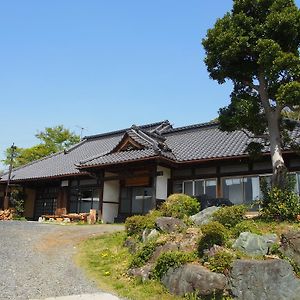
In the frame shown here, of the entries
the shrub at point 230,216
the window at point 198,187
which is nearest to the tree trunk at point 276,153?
the shrub at point 230,216

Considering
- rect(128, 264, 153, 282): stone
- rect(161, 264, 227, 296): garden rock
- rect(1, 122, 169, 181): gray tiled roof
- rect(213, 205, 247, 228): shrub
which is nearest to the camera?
rect(161, 264, 227, 296): garden rock

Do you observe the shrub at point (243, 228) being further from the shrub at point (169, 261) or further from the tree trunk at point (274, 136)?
the tree trunk at point (274, 136)

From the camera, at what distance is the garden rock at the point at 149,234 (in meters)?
12.9

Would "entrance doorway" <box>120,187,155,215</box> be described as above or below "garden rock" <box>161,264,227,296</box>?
above

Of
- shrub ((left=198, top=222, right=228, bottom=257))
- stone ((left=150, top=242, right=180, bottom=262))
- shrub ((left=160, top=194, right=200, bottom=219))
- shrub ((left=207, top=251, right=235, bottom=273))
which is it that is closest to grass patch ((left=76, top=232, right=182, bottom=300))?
stone ((left=150, top=242, right=180, bottom=262))

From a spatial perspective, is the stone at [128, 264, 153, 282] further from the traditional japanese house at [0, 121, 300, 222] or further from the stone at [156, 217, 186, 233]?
the traditional japanese house at [0, 121, 300, 222]

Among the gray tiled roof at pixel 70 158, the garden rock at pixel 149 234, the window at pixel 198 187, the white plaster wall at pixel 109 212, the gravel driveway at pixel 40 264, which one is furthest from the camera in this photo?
the gray tiled roof at pixel 70 158

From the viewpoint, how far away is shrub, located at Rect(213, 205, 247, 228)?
12453mm

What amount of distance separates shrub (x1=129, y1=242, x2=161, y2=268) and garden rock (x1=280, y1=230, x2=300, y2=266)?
3753 mm

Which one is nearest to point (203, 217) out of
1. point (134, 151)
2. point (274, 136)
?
point (274, 136)

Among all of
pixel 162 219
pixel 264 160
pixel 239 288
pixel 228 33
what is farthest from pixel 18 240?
pixel 264 160

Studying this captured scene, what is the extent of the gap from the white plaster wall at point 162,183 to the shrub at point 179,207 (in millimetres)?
6467

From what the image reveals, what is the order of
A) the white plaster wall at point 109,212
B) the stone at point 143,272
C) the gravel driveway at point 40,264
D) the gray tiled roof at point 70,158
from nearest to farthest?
the gravel driveway at point 40,264
the stone at point 143,272
the white plaster wall at point 109,212
the gray tiled roof at point 70,158

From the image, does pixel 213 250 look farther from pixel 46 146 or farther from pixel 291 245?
pixel 46 146
